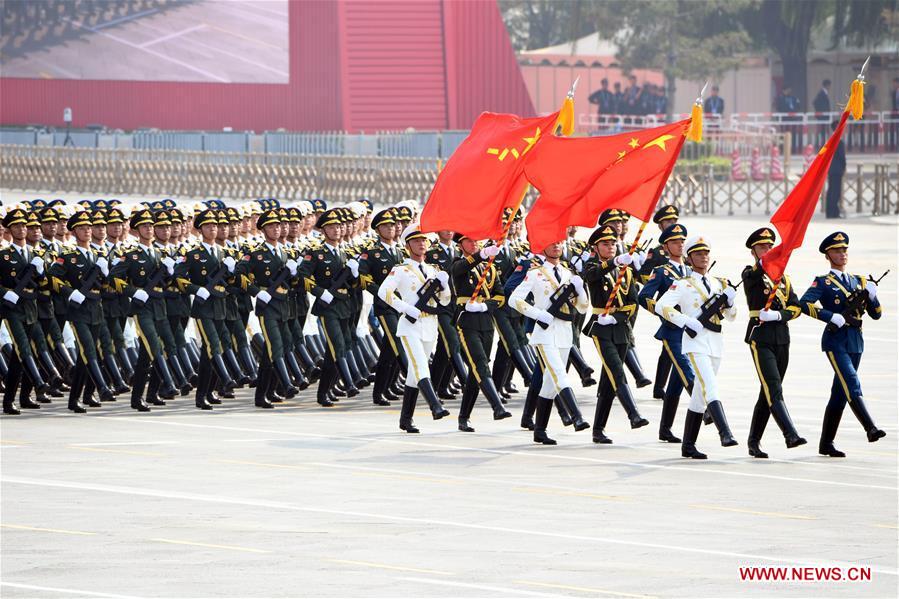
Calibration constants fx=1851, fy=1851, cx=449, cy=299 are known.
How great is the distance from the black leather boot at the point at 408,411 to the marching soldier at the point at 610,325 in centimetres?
147

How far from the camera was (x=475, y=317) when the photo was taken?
15.2 m

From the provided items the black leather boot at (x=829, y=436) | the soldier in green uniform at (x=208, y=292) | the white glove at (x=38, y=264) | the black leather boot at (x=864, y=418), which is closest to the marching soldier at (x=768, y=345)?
the black leather boot at (x=829, y=436)

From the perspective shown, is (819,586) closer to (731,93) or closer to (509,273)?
(509,273)

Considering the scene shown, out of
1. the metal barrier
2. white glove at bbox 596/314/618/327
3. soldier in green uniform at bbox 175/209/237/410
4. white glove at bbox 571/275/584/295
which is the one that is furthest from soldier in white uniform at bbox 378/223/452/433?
the metal barrier

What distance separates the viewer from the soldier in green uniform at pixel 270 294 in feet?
55.2

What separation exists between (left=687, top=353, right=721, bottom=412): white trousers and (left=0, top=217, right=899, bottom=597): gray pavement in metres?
0.45

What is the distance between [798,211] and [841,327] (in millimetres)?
989

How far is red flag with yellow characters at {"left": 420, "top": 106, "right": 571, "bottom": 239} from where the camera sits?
50.4 ft

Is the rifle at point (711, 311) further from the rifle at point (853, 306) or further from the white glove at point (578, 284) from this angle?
the white glove at point (578, 284)

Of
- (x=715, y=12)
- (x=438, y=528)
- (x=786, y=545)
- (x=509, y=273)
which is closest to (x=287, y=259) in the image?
(x=509, y=273)

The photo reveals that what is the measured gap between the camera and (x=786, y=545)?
1049 cm

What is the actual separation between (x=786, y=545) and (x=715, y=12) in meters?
47.1

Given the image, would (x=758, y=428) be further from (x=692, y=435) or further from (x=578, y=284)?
(x=578, y=284)

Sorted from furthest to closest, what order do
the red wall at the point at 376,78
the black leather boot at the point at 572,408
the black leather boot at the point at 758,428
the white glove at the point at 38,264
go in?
1. the red wall at the point at 376,78
2. the white glove at the point at 38,264
3. the black leather boot at the point at 572,408
4. the black leather boot at the point at 758,428
